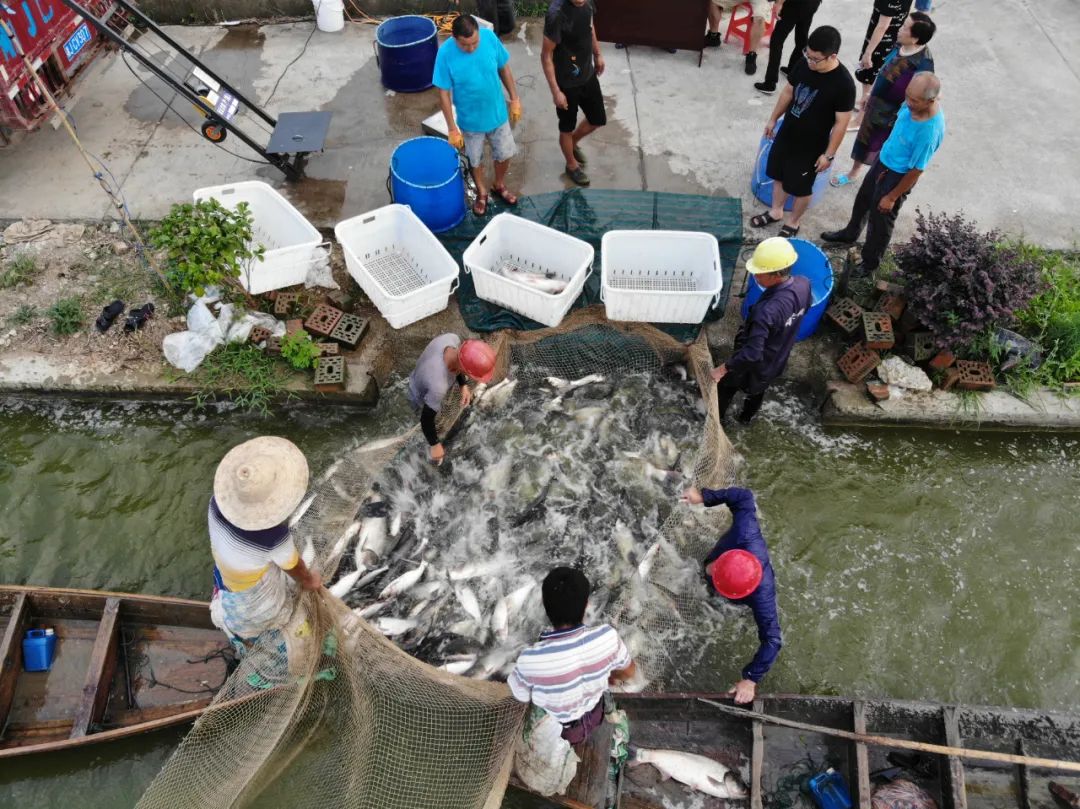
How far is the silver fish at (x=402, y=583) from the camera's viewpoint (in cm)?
482

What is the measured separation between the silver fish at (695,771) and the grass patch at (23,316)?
6383mm

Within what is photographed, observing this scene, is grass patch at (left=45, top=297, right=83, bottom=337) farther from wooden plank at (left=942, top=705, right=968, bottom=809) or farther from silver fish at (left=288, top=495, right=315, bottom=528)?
wooden plank at (left=942, top=705, right=968, bottom=809)

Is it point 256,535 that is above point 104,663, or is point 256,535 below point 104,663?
above

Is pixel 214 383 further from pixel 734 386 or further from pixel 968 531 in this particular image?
pixel 968 531

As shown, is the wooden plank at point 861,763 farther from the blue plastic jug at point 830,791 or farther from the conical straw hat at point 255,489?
the conical straw hat at point 255,489

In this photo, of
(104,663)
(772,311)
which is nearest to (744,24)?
(772,311)

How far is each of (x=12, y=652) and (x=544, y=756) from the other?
3479 mm

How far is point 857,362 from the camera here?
601 cm

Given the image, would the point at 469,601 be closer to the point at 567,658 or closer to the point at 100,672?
the point at 567,658

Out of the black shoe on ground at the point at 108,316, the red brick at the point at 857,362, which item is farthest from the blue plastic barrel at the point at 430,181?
the red brick at the point at 857,362

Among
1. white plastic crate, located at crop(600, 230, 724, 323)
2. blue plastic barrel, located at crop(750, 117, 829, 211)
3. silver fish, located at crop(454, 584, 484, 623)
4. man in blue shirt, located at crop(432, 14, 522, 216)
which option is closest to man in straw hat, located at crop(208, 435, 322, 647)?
silver fish, located at crop(454, 584, 484, 623)

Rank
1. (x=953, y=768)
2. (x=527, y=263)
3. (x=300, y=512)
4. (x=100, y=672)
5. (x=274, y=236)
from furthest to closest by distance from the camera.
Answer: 1. (x=274, y=236)
2. (x=527, y=263)
3. (x=300, y=512)
4. (x=100, y=672)
5. (x=953, y=768)

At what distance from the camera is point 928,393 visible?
601 centimetres

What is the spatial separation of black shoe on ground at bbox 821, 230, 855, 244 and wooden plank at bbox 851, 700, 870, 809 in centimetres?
450
